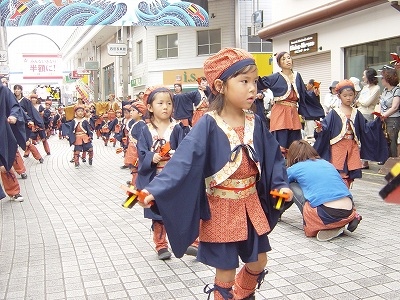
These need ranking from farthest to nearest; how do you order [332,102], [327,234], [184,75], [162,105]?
[184,75], [332,102], [327,234], [162,105]

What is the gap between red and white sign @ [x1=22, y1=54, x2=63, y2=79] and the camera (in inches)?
1710

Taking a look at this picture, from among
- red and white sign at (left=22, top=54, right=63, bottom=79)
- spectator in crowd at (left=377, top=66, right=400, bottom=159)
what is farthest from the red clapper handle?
red and white sign at (left=22, top=54, right=63, bottom=79)

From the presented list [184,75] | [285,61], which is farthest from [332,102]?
[184,75]

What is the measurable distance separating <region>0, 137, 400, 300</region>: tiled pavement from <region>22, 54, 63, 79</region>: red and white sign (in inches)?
1542

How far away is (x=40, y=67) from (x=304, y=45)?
117 feet

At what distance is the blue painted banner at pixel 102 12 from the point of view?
55.0ft

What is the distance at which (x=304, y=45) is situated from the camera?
12.9 m

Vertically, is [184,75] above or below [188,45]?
below

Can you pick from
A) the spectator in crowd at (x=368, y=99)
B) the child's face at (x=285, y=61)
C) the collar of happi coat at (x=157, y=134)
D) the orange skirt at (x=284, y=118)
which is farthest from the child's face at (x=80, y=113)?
the collar of happi coat at (x=157, y=134)

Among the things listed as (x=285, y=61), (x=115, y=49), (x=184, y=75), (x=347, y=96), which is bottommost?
(x=347, y=96)

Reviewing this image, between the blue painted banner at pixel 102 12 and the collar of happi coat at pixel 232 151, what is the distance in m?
15.8

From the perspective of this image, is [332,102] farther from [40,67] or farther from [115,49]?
[40,67]

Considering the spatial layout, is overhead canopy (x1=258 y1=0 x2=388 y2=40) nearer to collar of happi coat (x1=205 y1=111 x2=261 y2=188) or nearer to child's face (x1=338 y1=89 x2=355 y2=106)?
child's face (x1=338 y1=89 x2=355 y2=106)

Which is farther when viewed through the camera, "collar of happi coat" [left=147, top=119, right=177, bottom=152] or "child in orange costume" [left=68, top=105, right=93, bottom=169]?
"child in orange costume" [left=68, top=105, right=93, bottom=169]
